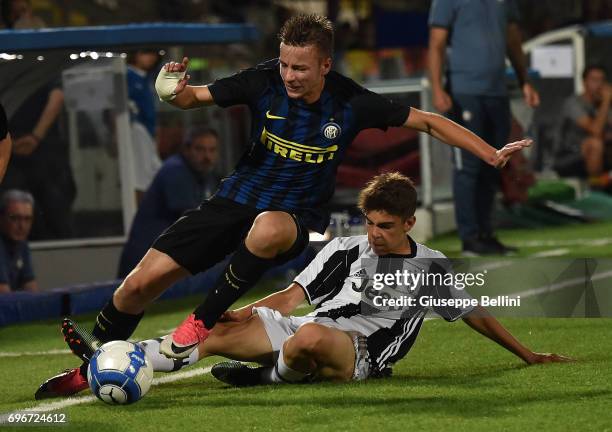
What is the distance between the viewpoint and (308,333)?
7.24 meters

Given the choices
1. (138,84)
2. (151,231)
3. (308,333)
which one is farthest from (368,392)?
(138,84)

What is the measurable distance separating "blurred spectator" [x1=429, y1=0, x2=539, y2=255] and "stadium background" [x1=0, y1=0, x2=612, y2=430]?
72cm

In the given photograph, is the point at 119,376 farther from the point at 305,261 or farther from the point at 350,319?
the point at 305,261

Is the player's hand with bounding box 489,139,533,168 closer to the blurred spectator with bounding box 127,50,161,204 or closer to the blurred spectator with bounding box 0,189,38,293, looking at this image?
the blurred spectator with bounding box 0,189,38,293

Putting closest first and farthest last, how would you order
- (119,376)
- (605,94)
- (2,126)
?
(119,376) → (2,126) → (605,94)

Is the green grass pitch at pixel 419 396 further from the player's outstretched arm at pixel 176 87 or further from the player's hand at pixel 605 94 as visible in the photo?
the player's hand at pixel 605 94

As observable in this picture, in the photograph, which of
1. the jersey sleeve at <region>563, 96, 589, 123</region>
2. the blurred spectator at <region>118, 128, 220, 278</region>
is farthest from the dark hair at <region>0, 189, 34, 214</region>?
the jersey sleeve at <region>563, 96, 589, 123</region>

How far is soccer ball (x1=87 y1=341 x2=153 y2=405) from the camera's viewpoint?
6953 millimetres

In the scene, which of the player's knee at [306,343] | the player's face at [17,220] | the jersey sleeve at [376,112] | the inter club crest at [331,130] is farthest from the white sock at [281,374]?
the player's face at [17,220]

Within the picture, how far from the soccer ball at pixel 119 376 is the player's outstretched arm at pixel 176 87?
117 cm

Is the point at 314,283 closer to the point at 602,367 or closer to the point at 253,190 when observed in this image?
the point at 253,190

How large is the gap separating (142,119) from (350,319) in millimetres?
5873

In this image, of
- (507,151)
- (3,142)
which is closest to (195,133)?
(3,142)

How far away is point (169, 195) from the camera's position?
12078mm
